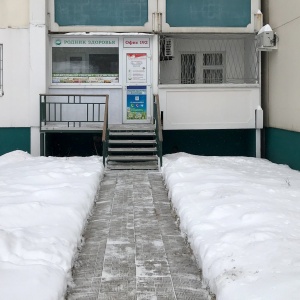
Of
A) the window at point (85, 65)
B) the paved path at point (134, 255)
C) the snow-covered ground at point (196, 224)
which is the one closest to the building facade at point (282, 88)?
the snow-covered ground at point (196, 224)

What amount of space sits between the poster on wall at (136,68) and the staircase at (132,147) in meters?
1.27

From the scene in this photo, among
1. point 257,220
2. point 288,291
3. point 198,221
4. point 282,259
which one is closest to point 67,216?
point 198,221

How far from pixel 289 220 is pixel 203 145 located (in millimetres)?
7530

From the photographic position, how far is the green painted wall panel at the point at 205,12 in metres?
12.8

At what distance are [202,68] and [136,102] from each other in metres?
2.19

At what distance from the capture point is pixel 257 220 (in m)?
6.27

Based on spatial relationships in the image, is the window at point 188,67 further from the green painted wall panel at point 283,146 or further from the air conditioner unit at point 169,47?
the green painted wall panel at point 283,146

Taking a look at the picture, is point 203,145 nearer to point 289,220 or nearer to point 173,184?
point 173,184

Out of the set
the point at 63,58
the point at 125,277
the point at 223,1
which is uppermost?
the point at 223,1

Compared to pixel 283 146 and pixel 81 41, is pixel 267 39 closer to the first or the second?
pixel 283 146

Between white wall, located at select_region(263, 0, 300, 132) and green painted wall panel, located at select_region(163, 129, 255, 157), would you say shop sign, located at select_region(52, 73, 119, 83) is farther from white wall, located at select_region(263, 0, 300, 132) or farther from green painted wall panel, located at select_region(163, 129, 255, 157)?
white wall, located at select_region(263, 0, 300, 132)

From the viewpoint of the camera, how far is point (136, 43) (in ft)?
42.9

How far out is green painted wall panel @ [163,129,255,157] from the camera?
45.2 feet

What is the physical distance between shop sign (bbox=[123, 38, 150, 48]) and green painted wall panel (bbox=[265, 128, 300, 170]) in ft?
12.2
